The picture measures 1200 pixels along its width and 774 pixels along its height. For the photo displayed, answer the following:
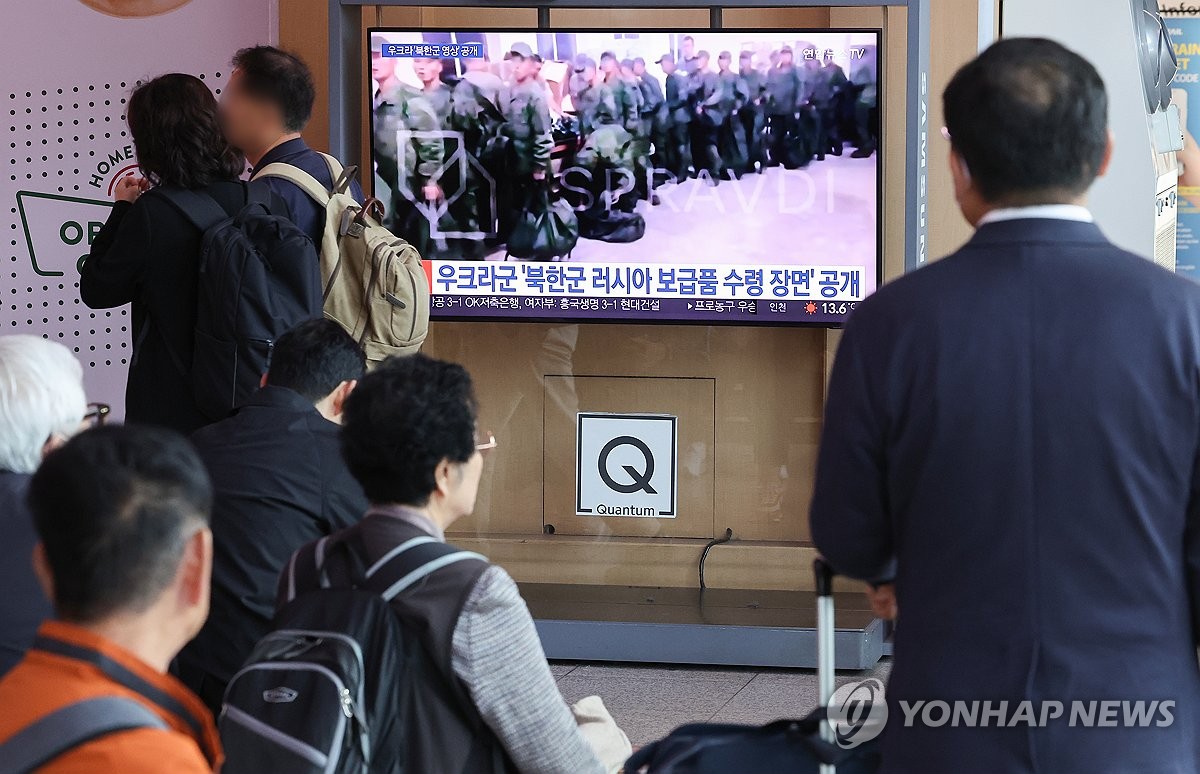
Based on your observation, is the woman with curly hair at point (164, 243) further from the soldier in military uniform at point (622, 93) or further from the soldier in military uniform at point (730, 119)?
the soldier in military uniform at point (730, 119)

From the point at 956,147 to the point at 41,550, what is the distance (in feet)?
3.45

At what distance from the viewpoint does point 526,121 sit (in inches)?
173

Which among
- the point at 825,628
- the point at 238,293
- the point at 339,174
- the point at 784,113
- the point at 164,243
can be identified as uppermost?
the point at 784,113

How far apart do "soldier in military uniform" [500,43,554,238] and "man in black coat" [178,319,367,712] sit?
6.59 feet

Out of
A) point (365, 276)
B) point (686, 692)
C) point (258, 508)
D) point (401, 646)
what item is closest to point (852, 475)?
point (401, 646)

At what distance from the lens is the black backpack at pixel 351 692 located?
1.76m

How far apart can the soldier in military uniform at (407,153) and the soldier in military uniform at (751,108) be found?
0.94m

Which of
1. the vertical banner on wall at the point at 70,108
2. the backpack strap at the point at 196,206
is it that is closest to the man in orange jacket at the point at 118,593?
the backpack strap at the point at 196,206

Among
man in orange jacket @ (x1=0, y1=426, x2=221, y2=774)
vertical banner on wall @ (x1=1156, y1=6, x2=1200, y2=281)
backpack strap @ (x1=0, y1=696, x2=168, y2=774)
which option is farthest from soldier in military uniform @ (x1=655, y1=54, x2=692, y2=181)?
backpack strap @ (x1=0, y1=696, x2=168, y2=774)

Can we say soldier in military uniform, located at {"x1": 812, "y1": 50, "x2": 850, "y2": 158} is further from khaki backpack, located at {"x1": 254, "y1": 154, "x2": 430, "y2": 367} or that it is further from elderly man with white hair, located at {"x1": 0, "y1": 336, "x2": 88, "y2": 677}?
elderly man with white hair, located at {"x1": 0, "y1": 336, "x2": 88, "y2": 677}

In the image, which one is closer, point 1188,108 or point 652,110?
A: point 652,110

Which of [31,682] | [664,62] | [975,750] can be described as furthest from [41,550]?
[664,62]

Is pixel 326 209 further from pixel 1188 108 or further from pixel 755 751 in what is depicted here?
pixel 1188 108

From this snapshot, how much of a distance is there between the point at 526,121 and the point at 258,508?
7.43 ft
